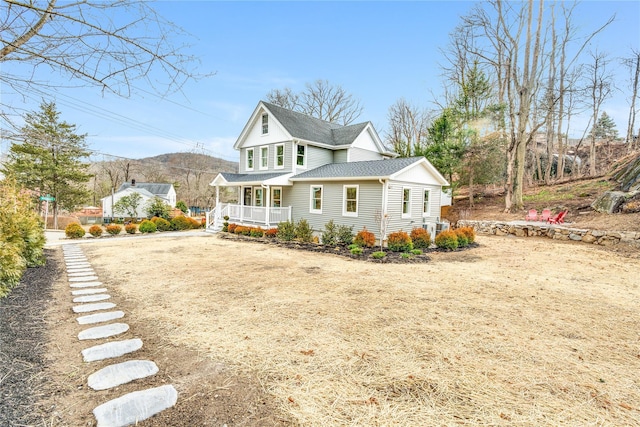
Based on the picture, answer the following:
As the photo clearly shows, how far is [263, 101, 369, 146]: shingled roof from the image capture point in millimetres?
15694

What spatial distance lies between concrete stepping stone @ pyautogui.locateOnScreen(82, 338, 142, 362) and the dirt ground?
8cm

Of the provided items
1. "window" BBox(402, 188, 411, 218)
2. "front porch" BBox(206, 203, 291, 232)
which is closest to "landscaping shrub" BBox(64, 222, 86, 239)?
"front porch" BBox(206, 203, 291, 232)

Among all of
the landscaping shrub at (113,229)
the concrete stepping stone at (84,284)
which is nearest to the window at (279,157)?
the landscaping shrub at (113,229)

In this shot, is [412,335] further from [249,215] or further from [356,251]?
[249,215]

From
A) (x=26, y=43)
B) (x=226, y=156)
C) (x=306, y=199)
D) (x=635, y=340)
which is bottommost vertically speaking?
(x=635, y=340)

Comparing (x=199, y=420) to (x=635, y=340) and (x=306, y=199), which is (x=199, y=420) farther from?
(x=306, y=199)

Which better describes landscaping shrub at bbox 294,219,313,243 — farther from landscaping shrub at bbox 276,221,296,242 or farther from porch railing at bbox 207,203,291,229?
porch railing at bbox 207,203,291,229

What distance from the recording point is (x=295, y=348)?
122 inches

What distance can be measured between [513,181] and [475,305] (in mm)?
16425

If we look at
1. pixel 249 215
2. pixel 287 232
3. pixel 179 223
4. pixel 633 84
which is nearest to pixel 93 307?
pixel 287 232

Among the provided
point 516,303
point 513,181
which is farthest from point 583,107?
point 516,303

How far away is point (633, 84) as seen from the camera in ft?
72.0

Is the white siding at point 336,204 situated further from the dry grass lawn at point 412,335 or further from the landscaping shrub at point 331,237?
the dry grass lawn at point 412,335

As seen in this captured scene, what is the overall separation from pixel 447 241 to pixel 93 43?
10.7 m
